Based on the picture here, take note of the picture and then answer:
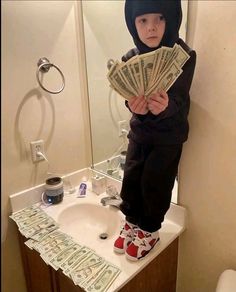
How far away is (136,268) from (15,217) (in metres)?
0.60

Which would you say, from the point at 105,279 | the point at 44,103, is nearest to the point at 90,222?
the point at 105,279

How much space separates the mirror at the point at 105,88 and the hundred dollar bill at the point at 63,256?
17.7 inches

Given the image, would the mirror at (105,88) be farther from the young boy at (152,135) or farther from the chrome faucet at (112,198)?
the young boy at (152,135)

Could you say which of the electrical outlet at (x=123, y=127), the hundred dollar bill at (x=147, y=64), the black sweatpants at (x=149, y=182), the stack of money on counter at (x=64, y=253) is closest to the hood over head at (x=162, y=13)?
the hundred dollar bill at (x=147, y=64)

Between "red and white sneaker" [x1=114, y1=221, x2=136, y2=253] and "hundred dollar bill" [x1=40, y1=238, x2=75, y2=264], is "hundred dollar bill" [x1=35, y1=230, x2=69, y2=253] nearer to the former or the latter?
"hundred dollar bill" [x1=40, y1=238, x2=75, y2=264]

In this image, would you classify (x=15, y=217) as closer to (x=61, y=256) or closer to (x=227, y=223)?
(x=61, y=256)

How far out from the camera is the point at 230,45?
747 millimetres

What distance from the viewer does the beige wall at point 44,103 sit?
1.03 metres

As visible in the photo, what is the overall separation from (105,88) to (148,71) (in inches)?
26.0

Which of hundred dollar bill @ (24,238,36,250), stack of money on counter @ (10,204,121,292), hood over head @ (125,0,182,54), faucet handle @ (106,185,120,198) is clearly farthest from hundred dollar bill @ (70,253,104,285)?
hood over head @ (125,0,182,54)

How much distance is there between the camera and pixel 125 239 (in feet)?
3.11

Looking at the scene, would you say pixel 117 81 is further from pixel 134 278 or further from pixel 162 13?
pixel 134 278

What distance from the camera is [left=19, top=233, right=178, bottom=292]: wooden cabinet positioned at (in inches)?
35.2

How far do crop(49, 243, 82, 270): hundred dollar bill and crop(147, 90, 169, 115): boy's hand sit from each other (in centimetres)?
61
